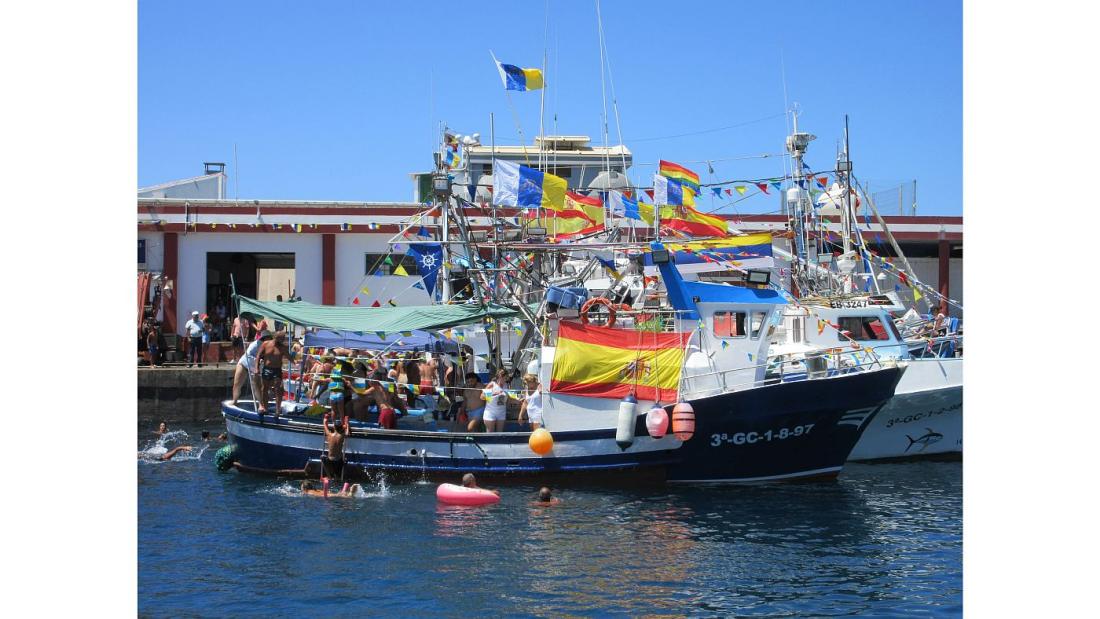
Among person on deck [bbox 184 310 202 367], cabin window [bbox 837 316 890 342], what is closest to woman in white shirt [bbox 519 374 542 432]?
cabin window [bbox 837 316 890 342]

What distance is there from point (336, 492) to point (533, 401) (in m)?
3.35

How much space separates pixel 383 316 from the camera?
18.3 m

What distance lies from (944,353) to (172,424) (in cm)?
1878

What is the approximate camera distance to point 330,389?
17.7 m

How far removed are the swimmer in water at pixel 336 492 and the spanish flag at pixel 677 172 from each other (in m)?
7.66

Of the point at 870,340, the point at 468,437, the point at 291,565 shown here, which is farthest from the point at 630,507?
the point at 870,340

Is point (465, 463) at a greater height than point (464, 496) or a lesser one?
greater

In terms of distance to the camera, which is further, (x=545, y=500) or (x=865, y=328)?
(x=865, y=328)

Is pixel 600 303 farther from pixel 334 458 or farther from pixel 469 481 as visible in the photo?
pixel 334 458

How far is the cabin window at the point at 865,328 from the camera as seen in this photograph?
69.7ft

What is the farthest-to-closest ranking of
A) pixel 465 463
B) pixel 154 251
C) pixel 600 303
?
1. pixel 154 251
2. pixel 600 303
3. pixel 465 463

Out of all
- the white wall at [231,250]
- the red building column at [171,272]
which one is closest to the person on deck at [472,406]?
the white wall at [231,250]

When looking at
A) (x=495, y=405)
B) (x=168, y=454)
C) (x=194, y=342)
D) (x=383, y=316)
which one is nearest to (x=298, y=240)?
(x=194, y=342)

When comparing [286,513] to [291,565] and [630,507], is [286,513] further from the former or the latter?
[630,507]
